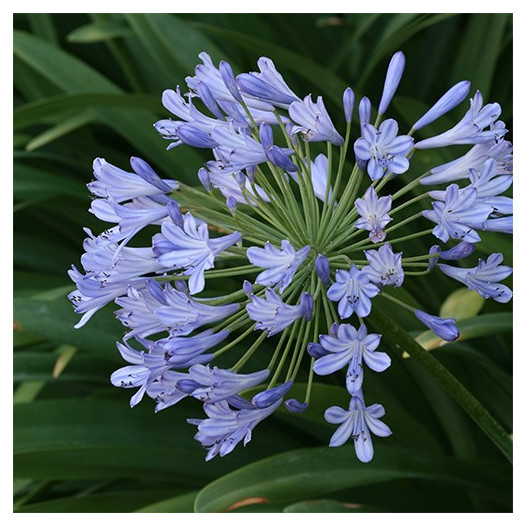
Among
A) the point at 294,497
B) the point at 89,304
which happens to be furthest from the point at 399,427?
the point at 89,304

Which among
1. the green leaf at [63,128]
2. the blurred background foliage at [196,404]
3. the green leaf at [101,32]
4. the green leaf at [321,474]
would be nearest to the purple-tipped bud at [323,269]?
the blurred background foliage at [196,404]

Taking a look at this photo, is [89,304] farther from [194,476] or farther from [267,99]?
[194,476]

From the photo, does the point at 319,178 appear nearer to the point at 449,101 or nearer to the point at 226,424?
the point at 449,101

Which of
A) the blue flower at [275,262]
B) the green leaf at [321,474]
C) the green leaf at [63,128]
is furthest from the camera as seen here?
the green leaf at [63,128]

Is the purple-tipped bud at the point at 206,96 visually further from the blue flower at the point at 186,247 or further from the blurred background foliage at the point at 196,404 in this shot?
the blurred background foliage at the point at 196,404

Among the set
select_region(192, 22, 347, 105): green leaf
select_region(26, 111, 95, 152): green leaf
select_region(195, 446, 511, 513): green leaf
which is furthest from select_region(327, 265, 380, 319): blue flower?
select_region(26, 111, 95, 152): green leaf

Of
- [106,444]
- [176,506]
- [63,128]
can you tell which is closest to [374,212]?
[176,506]

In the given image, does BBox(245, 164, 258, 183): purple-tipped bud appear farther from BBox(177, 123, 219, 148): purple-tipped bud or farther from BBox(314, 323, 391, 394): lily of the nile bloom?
BBox(314, 323, 391, 394): lily of the nile bloom
